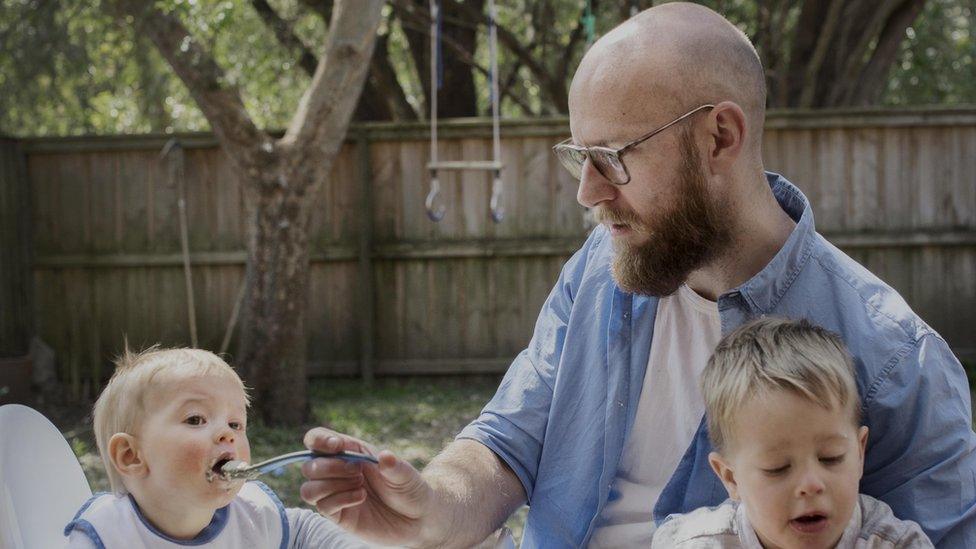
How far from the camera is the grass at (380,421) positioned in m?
5.49

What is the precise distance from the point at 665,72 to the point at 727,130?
0.15 m

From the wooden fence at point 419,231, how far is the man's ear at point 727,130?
230 inches

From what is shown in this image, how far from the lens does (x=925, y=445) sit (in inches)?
71.9

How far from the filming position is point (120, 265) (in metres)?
8.05

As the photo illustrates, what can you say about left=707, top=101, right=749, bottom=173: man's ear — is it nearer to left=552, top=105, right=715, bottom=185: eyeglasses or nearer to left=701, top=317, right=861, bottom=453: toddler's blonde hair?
left=552, top=105, right=715, bottom=185: eyeglasses

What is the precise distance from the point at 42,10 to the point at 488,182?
173 inches

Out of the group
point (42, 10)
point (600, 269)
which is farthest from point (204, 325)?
point (600, 269)

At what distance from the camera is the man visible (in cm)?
186

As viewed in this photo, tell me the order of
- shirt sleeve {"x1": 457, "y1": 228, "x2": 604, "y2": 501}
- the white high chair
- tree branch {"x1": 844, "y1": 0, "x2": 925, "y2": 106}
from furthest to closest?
tree branch {"x1": 844, "y1": 0, "x2": 925, "y2": 106}
shirt sleeve {"x1": 457, "y1": 228, "x2": 604, "y2": 501}
the white high chair

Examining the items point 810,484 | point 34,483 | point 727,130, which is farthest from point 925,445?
point 34,483

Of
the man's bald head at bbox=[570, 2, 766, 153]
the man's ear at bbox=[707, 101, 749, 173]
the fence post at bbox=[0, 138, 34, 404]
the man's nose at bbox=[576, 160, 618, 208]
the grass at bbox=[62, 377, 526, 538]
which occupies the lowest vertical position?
the grass at bbox=[62, 377, 526, 538]

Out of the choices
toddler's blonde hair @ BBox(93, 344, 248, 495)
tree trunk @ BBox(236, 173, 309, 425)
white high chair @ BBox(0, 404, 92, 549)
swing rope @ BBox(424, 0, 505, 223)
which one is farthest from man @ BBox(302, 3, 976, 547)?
swing rope @ BBox(424, 0, 505, 223)

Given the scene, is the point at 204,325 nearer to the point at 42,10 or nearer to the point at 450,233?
the point at 450,233

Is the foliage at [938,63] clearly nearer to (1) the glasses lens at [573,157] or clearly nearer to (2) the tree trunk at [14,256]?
(2) the tree trunk at [14,256]
